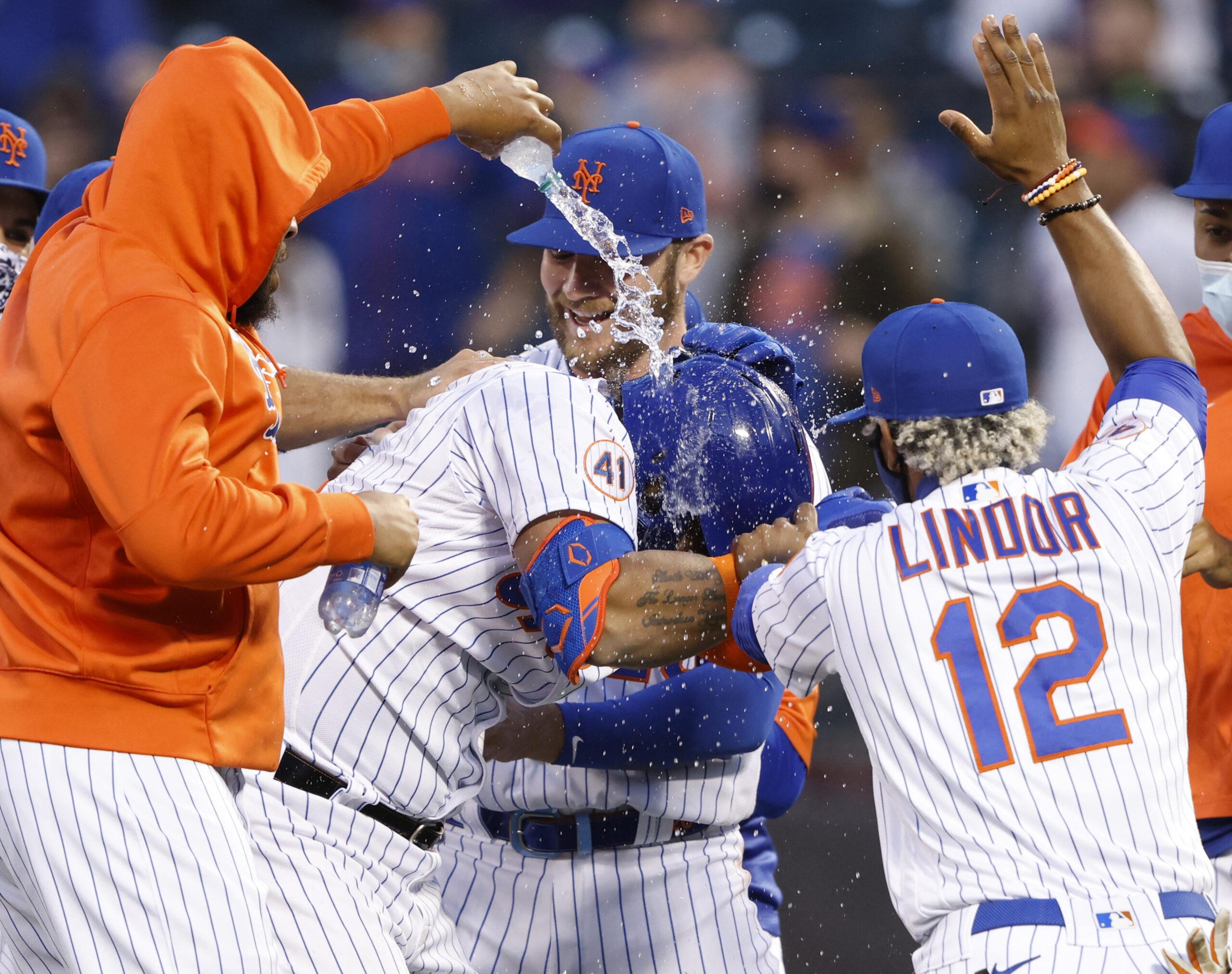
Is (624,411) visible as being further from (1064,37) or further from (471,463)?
(1064,37)

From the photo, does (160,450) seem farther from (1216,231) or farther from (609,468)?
(1216,231)

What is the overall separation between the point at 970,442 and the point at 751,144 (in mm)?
4578

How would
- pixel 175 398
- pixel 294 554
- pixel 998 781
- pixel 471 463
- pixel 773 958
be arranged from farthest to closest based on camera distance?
pixel 773 958
pixel 471 463
pixel 998 781
pixel 294 554
pixel 175 398

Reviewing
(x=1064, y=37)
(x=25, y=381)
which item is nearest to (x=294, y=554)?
(x=25, y=381)

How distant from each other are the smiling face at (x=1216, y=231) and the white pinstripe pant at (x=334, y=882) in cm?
243

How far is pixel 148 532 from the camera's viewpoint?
6.09 ft

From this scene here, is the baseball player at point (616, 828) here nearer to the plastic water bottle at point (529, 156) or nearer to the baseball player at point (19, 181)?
the plastic water bottle at point (529, 156)

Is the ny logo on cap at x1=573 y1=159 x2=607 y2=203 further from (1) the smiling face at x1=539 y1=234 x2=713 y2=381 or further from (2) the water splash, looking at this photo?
(1) the smiling face at x1=539 y1=234 x2=713 y2=381

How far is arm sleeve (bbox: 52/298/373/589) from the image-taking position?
1.85 meters

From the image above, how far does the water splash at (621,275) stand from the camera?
334cm

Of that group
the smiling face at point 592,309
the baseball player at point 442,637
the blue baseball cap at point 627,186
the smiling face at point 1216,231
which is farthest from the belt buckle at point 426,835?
the smiling face at point 1216,231

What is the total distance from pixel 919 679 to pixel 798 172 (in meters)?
4.79

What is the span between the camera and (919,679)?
2.26 metres

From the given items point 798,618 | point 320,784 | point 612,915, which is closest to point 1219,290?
point 798,618
